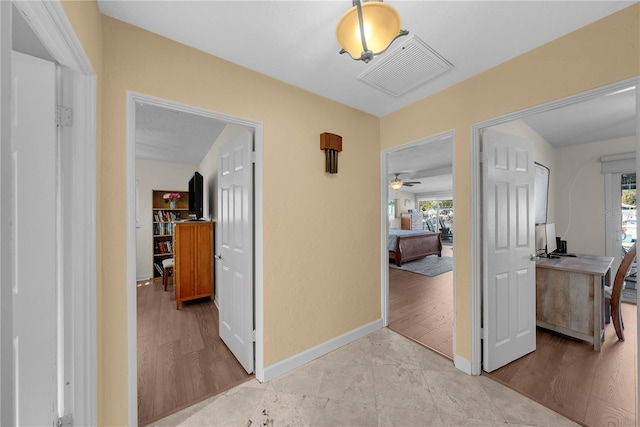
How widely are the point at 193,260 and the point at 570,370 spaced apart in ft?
14.1

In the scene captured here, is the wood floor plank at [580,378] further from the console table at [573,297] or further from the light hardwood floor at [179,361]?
the light hardwood floor at [179,361]

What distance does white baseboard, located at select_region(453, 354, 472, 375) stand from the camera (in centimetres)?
195

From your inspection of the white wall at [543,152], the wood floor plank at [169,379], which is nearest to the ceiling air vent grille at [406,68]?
the white wall at [543,152]

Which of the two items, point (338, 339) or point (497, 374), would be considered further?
point (338, 339)

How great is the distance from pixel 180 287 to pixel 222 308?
131cm

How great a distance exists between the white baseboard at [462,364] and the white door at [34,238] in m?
2.61

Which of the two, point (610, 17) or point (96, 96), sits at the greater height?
point (610, 17)

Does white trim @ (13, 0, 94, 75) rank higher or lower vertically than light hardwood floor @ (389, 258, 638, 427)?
higher

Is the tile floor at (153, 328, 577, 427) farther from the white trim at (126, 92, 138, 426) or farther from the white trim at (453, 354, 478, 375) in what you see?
the white trim at (126, 92, 138, 426)

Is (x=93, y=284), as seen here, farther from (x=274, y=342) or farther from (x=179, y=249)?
(x=179, y=249)

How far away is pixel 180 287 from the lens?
3.29 metres

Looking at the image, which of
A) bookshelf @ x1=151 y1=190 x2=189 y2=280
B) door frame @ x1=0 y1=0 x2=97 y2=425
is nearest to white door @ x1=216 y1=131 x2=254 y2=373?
door frame @ x1=0 y1=0 x2=97 y2=425

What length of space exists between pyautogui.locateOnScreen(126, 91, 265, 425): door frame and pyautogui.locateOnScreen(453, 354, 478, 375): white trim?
1.66 meters

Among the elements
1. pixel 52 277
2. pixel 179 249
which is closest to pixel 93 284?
pixel 52 277
